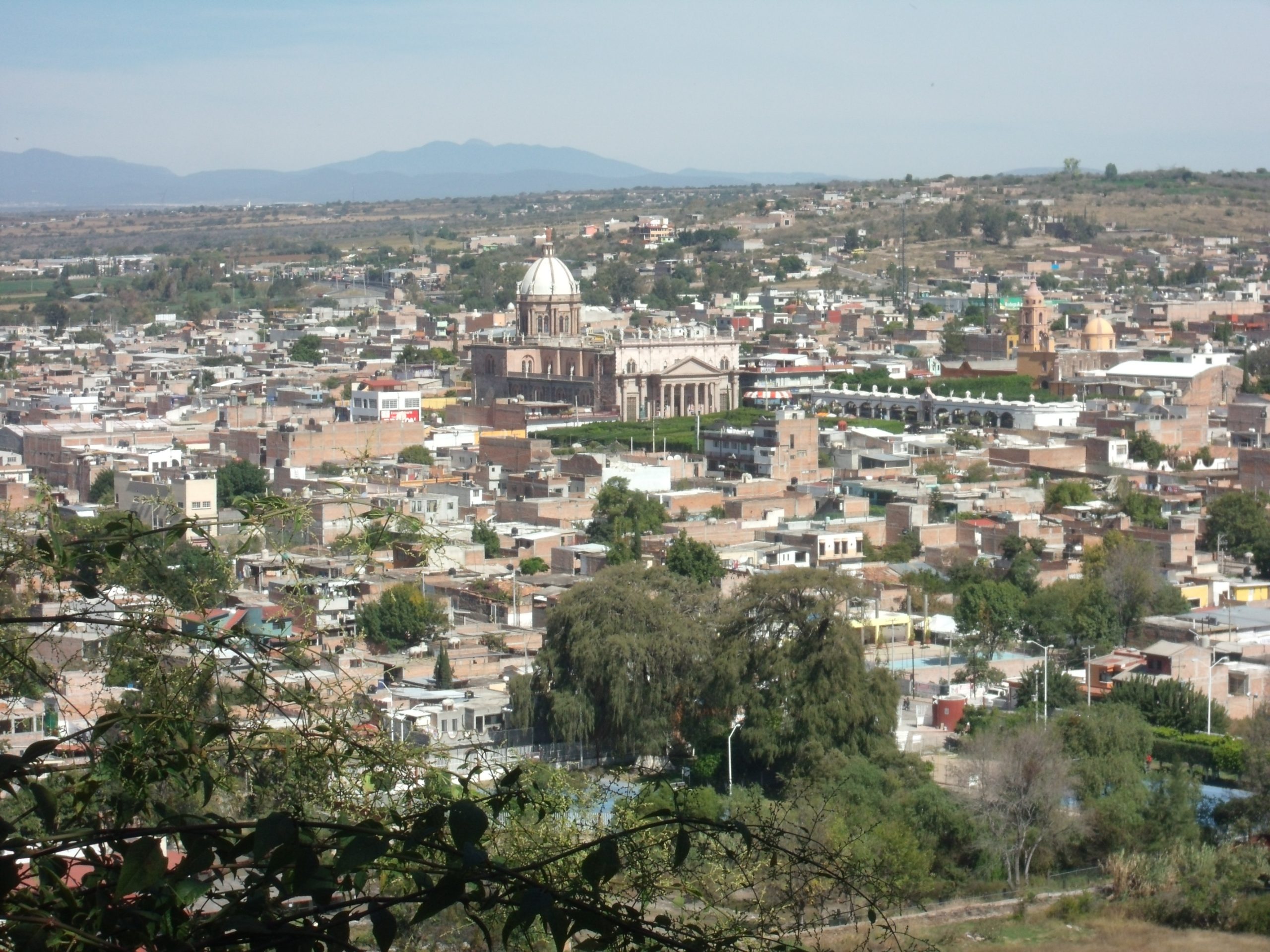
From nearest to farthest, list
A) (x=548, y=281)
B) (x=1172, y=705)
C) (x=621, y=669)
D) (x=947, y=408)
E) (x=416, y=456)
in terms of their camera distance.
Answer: (x=621, y=669) → (x=1172, y=705) → (x=416, y=456) → (x=947, y=408) → (x=548, y=281)

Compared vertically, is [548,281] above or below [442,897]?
below

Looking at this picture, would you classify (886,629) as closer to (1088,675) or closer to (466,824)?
(1088,675)

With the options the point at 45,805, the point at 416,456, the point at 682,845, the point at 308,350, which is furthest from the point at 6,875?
the point at 308,350

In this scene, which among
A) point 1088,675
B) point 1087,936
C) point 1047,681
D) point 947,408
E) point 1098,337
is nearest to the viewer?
point 1087,936

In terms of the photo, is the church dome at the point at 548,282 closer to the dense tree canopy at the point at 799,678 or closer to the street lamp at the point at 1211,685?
the street lamp at the point at 1211,685

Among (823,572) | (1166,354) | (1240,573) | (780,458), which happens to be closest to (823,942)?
(823,572)

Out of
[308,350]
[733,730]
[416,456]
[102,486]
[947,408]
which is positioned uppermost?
[733,730]

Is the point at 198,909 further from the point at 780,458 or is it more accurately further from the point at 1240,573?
the point at 780,458
